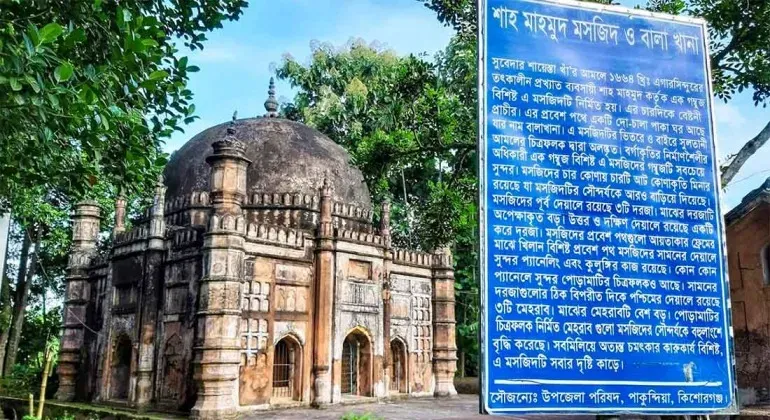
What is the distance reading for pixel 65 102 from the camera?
510 centimetres

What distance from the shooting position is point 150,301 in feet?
46.2

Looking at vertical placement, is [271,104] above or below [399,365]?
Answer: above

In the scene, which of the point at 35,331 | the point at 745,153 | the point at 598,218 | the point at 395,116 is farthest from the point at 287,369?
the point at 35,331

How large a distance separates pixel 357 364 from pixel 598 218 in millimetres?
12292

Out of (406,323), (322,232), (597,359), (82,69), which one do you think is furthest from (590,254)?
(406,323)

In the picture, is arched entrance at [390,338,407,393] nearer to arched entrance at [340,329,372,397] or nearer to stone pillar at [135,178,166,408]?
arched entrance at [340,329,372,397]

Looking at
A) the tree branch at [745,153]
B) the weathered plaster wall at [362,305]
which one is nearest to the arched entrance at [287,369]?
the weathered plaster wall at [362,305]

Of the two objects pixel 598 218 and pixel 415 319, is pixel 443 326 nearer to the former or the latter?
pixel 415 319

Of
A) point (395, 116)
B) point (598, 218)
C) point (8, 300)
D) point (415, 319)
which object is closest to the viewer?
point (598, 218)

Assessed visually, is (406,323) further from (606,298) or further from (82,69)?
(606,298)

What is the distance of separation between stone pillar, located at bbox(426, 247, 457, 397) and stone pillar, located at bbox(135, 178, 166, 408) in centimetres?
706

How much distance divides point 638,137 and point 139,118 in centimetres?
549

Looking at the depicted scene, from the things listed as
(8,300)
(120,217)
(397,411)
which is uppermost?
(120,217)

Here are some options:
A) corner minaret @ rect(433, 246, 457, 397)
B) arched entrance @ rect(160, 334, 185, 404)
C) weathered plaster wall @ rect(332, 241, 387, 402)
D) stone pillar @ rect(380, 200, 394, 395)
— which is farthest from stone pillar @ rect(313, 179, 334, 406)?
corner minaret @ rect(433, 246, 457, 397)
